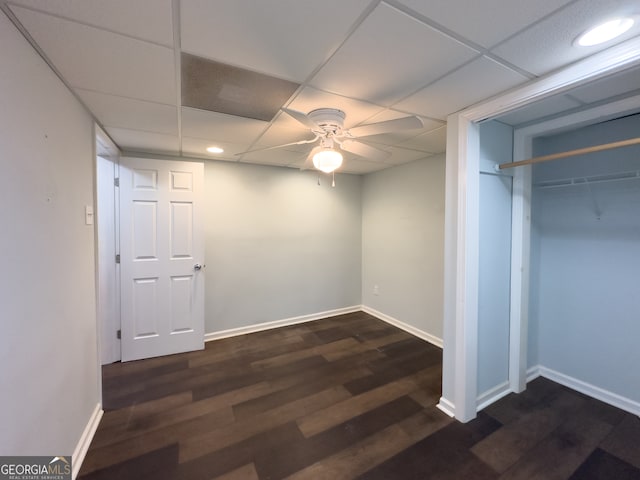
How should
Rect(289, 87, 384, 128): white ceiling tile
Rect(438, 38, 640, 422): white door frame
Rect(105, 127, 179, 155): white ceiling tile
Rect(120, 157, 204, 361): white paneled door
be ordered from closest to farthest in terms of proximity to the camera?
1. Rect(289, 87, 384, 128): white ceiling tile
2. Rect(438, 38, 640, 422): white door frame
3. Rect(105, 127, 179, 155): white ceiling tile
4. Rect(120, 157, 204, 361): white paneled door

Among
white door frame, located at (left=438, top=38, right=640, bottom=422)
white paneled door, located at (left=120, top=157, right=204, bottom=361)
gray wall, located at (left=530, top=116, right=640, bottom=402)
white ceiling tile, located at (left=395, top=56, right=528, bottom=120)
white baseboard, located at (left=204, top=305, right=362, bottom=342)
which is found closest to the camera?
white ceiling tile, located at (left=395, top=56, right=528, bottom=120)

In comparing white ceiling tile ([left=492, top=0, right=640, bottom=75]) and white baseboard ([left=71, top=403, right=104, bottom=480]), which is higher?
white ceiling tile ([left=492, top=0, right=640, bottom=75])

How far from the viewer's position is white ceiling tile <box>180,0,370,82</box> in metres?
1.00

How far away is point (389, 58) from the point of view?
4.33ft

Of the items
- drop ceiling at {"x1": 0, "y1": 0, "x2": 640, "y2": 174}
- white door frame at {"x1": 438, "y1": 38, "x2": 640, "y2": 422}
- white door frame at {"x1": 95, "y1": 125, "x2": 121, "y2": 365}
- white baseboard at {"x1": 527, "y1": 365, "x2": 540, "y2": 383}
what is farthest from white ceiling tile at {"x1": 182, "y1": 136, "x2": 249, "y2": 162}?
white baseboard at {"x1": 527, "y1": 365, "x2": 540, "y2": 383}

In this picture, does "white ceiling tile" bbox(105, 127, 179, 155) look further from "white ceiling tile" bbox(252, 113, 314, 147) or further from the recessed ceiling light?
the recessed ceiling light

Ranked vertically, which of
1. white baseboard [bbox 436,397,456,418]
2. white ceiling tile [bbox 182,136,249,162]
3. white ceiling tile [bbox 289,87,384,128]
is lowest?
→ white baseboard [bbox 436,397,456,418]

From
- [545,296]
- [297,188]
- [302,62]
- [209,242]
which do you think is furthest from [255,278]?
[545,296]

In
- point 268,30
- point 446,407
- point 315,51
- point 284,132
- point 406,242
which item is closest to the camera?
point 268,30

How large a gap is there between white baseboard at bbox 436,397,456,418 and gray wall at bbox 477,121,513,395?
271 mm

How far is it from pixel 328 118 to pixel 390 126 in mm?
444

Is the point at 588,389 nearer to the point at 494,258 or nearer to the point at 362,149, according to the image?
the point at 494,258

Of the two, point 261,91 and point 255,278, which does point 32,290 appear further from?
point 255,278

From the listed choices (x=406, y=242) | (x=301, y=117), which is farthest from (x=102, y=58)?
(x=406, y=242)
